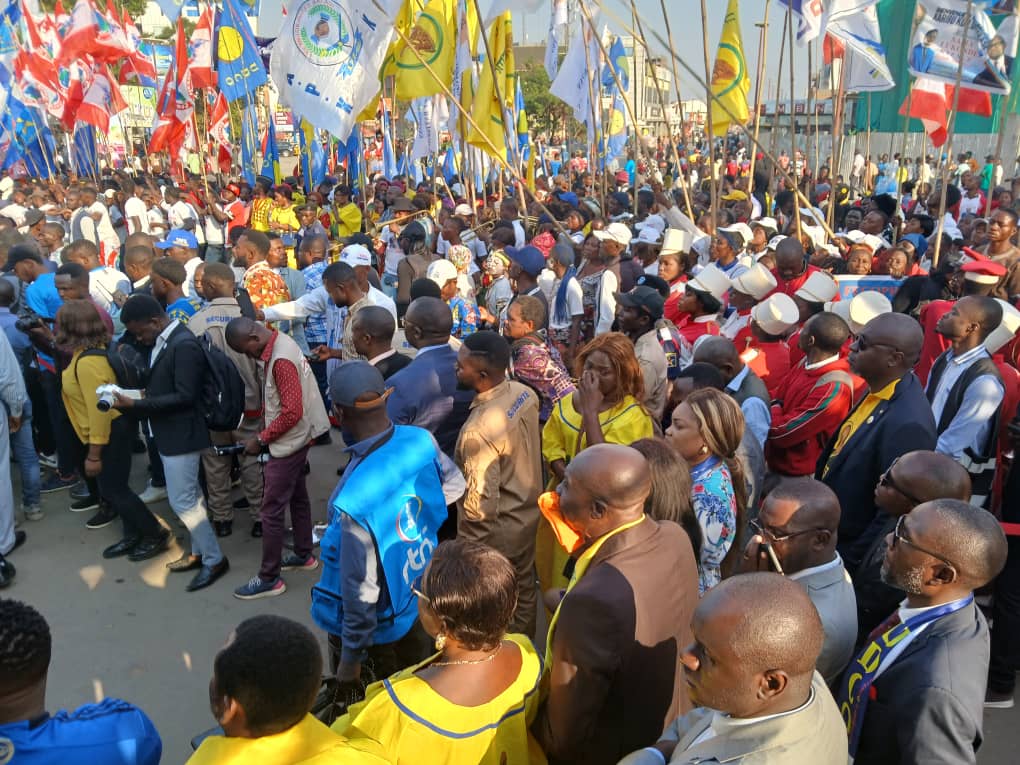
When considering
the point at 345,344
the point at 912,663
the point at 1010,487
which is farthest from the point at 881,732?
the point at 345,344

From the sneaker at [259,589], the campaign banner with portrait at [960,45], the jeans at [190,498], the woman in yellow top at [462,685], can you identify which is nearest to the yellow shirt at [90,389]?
the jeans at [190,498]

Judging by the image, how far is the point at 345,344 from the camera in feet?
18.8

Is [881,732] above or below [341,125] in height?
below

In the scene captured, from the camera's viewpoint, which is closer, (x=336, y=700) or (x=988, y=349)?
(x=336, y=700)

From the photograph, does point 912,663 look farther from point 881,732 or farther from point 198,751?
point 198,751

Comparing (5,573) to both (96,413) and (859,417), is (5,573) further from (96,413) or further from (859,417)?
(859,417)

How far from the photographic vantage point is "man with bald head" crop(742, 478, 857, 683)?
249cm

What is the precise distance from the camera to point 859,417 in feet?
11.9

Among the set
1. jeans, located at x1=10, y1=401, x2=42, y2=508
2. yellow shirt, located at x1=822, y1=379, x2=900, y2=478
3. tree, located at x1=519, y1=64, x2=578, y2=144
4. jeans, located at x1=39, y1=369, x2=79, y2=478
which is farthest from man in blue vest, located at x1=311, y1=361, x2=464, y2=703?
tree, located at x1=519, y1=64, x2=578, y2=144

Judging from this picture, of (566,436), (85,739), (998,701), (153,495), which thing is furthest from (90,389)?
(998,701)

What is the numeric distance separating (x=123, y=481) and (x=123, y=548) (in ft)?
1.75

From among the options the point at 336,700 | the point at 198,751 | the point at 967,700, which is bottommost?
the point at 336,700

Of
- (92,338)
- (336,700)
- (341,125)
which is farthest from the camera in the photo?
(341,125)

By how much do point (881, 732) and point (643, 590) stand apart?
716 millimetres
